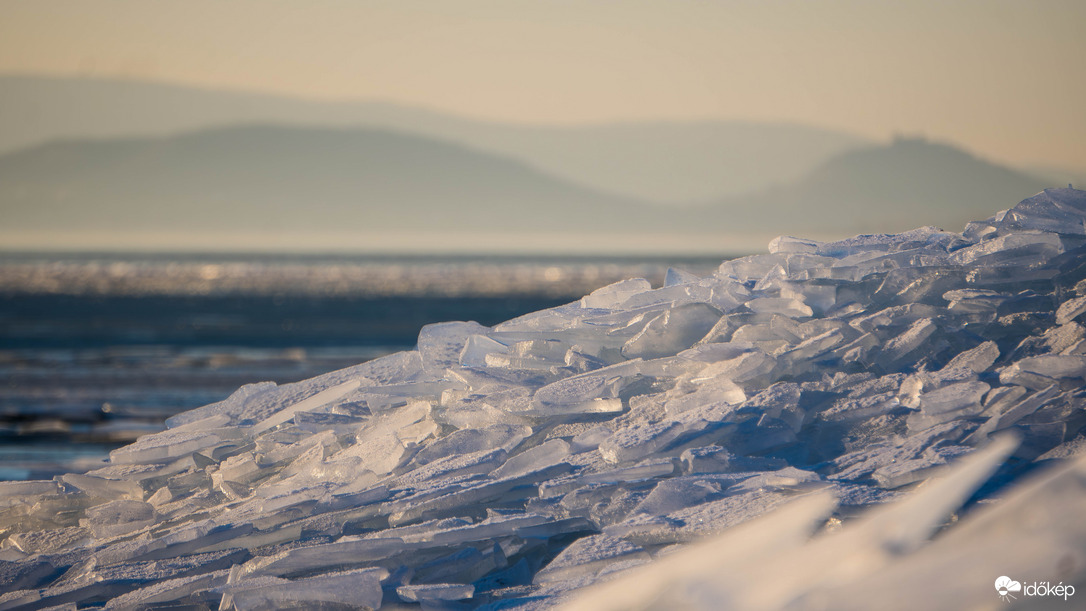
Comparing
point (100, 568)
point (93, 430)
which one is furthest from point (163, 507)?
point (93, 430)

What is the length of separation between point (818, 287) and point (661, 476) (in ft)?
4.92

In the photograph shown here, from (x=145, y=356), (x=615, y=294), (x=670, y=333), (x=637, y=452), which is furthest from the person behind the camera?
(x=145, y=356)

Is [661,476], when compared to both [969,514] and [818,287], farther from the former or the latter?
[818,287]

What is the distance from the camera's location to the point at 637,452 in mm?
3482

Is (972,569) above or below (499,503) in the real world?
above

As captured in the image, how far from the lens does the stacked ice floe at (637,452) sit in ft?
9.88

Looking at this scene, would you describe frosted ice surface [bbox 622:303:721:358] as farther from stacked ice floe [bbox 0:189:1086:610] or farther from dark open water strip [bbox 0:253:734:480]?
dark open water strip [bbox 0:253:734:480]

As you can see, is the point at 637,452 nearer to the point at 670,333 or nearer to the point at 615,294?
the point at 670,333

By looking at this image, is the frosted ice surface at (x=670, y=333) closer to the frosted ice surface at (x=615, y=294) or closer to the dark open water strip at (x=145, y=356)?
the frosted ice surface at (x=615, y=294)

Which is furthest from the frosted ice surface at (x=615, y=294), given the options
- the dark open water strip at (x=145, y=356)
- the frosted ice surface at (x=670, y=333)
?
the dark open water strip at (x=145, y=356)

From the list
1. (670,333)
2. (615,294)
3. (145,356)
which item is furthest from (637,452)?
(145,356)

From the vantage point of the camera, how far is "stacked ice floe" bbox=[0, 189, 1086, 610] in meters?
3.01

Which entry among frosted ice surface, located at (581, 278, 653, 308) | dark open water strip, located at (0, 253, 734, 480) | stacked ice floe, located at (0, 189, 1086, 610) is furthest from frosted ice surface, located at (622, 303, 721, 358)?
dark open water strip, located at (0, 253, 734, 480)

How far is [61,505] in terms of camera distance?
14.5 feet
